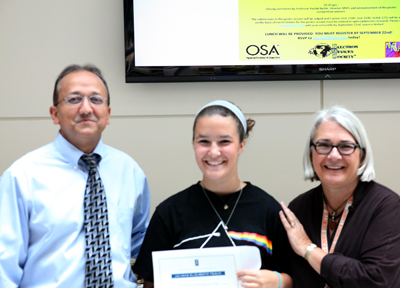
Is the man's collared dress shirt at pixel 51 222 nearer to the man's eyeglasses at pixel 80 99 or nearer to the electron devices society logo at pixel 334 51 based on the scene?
the man's eyeglasses at pixel 80 99

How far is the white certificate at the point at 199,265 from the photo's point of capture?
1.62 meters

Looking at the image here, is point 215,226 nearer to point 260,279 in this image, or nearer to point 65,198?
point 260,279

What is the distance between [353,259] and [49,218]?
4.16ft

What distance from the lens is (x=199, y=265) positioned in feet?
5.36

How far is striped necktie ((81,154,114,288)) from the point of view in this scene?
5.48 ft

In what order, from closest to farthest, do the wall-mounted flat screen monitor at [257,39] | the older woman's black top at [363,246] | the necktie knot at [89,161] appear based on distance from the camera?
1. the older woman's black top at [363,246]
2. the necktie knot at [89,161]
3. the wall-mounted flat screen monitor at [257,39]

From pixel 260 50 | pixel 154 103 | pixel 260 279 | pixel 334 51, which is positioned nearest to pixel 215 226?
pixel 260 279

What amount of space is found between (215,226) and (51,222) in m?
0.69

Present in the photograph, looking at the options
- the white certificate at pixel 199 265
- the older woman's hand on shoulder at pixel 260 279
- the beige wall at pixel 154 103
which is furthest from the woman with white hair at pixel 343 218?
the beige wall at pixel 154 103

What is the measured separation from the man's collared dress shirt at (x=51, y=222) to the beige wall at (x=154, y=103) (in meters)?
1.07

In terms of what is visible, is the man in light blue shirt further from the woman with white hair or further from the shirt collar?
the woman with white hair

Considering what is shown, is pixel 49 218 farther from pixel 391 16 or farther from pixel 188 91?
pixel 391 16

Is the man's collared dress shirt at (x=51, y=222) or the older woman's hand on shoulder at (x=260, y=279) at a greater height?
the man's collared dress shirt at (x=51, y=222)

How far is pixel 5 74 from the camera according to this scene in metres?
2.82
